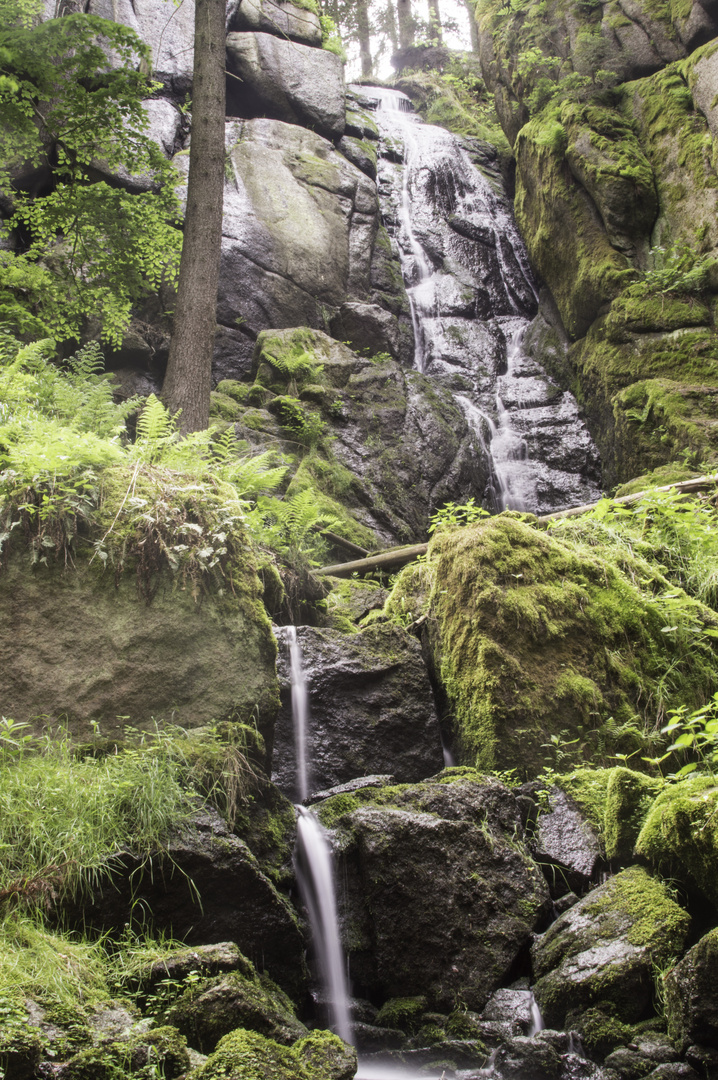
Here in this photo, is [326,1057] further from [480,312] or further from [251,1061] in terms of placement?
[480,312]

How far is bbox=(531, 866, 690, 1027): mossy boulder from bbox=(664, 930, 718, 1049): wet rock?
0.30 meters

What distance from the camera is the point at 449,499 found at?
12.2 metres

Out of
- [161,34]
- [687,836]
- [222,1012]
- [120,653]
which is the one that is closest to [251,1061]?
[222,1012]

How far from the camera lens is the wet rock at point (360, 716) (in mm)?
5562

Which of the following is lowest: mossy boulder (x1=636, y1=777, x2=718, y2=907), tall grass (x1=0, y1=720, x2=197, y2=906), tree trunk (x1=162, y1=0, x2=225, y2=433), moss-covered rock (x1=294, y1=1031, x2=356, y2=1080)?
moss-covered rock (x1=294, y1=1031, x2=356, y2=1080)

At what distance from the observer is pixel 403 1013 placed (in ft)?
12.2

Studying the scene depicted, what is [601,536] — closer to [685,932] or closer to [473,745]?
[473,745]

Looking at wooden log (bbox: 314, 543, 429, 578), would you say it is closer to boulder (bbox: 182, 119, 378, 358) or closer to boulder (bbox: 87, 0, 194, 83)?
boulder (bbox: 182, 119, 378, 358)

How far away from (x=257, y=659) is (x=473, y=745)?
1.96 meters

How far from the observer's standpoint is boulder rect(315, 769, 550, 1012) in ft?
12.6

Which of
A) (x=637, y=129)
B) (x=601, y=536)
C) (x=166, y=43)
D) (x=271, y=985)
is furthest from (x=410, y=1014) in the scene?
(x=166, y=43)

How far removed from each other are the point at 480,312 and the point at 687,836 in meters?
15.4

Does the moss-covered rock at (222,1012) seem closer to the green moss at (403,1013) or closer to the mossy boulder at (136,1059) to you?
the mossy boulder at (136,1059)

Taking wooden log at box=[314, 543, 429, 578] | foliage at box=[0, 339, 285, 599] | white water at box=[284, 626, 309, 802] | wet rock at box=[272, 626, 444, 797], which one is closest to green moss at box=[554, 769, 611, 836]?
wet rock at box=[272, 626, 444, 797]
